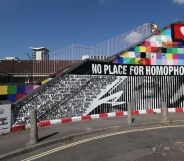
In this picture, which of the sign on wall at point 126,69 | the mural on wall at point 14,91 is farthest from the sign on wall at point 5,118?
the sign on wall at point 126,69

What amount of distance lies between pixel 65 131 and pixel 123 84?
6153 mm

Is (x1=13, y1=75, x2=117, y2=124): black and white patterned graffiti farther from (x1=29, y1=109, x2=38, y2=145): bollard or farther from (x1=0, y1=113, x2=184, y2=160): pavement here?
(x1=29, y1=109, x2=38, y2=145): bollard

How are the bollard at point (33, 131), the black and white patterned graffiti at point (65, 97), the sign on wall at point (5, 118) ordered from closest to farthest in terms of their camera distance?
the bollard at point (33, 131), the sign on wall at point (5, 118), the black and white patterned graffiti at point (65, 97)

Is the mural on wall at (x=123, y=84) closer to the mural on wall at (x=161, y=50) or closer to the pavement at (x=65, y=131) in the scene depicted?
the mural on wall at (x=161, y=50)

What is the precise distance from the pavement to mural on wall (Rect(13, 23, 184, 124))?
115cm

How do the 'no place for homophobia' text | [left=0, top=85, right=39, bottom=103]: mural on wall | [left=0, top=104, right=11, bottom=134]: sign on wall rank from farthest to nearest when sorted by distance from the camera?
1. the 'no place for homophobia' text
2. [left=0, top=85, right=39, bottom=103]: mural on wall
3. [left=0, top=104, right=11, bottom=134]: sign on wall

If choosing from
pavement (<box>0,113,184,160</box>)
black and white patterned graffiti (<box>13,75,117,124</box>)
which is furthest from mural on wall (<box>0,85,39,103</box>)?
pavement (<box>0,113,184,160</box>)

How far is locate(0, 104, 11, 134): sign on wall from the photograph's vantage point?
42.7 ft

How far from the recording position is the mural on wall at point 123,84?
1584 centimetres

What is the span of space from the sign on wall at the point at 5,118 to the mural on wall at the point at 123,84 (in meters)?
0.60

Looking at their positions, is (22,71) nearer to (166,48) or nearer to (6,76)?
(6,76)

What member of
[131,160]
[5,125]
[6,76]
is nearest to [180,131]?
[131,160]

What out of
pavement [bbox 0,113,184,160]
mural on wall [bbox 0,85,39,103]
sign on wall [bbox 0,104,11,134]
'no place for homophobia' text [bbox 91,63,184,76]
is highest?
'no place for homophobia' text [bbox 91,63,184,76]

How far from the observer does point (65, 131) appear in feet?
43.6
